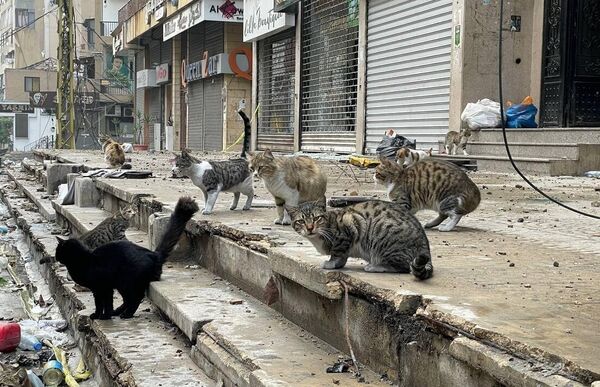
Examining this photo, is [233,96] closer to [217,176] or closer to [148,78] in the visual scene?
[148,78]

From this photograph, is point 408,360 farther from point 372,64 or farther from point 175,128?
point 175,128

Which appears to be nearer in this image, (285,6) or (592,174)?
(592,174)

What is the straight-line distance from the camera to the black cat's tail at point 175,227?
503cm

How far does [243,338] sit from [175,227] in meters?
1.67

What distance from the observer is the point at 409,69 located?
1448cm

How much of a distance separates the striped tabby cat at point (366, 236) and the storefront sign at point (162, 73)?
33113mm

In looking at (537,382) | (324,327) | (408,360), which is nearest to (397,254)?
(324,327)

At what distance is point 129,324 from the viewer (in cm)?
453

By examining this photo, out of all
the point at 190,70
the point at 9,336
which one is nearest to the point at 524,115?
the point at 9,336

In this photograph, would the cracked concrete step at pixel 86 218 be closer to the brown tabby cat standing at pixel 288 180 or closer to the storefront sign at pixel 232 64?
the brown tabby cat standing at pixel 288 180

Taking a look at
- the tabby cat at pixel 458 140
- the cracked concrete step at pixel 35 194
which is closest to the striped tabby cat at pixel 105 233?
the cracked concrete step at pixel 35 194

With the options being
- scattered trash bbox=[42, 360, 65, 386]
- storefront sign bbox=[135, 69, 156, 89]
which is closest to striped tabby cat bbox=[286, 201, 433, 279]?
scattered trash bbox=[42, 360, 65, 386]

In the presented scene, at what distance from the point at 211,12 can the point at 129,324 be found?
22.7 metres

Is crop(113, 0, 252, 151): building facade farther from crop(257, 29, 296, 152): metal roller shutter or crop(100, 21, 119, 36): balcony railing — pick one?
crop(100, 21, 119, 36): balcony railing
